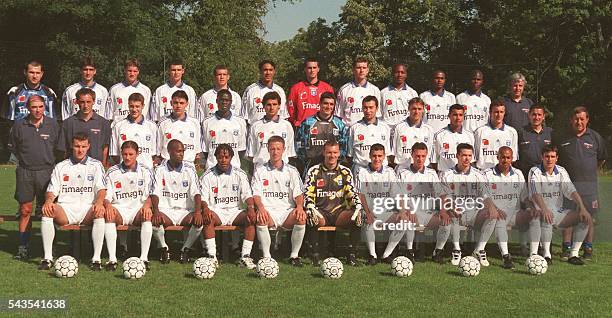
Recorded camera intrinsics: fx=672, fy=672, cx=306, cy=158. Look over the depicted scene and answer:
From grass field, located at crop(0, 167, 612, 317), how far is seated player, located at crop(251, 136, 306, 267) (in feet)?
1.49

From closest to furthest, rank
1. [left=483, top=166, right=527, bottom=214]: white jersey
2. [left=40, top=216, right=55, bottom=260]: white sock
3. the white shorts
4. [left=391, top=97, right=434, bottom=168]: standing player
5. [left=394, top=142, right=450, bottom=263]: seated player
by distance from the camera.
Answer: [left=40, top=216, right=55, bottom=260]: white sock → the white shorts → [left=394, top=142, right=450, bottom=263]: seated player → [left=483, top=166, right=527, bottom=214]: white jersey → [left=391, top=97, right=434, bottom=168]: standing player

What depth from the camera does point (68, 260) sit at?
6.70 metres

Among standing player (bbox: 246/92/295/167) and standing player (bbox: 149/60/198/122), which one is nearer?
standing player (bbox: 246/92/295/167)

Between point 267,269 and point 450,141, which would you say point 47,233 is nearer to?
point 267,269

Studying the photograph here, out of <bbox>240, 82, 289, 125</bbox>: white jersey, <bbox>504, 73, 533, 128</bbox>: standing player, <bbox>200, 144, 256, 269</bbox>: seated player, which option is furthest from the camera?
<bbox>240, 82, 289, 125</bbox>: white jersey

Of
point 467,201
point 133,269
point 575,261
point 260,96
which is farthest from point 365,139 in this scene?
point 133,269

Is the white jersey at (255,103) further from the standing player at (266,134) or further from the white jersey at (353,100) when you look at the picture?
the white jersey at (353,100)

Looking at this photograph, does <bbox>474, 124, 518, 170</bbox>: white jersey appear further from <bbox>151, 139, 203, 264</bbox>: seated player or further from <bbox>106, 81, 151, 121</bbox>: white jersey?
<bbox>106, 81, 151, 121</bbox>: white jersey

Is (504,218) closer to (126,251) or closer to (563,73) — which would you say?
(126,251)

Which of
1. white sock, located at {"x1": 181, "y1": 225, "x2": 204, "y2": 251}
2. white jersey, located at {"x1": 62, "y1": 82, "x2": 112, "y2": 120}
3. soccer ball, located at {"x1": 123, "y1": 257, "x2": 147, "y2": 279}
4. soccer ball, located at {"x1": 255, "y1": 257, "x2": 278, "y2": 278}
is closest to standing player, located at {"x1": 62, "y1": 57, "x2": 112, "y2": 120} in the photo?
white jersey, located at {"x1": 62, "y1": 82, "x2": 112, "y2": 120}

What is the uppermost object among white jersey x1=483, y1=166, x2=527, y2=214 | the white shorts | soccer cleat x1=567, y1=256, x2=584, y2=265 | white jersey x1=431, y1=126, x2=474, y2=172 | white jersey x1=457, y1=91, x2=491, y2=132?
white jersey x1=457, y1=91, x2=491, y2=132

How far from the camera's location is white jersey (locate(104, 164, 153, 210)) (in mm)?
7609

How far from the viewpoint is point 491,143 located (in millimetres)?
8281

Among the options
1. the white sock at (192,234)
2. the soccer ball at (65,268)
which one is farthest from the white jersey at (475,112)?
the soccer ball at (65,268)
